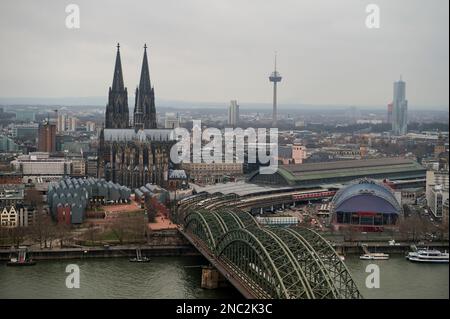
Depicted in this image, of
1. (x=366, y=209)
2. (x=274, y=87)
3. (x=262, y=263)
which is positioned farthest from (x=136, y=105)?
(x=262, y=263)

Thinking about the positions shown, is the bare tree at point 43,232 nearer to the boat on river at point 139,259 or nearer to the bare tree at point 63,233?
the bare tree at point 63,233

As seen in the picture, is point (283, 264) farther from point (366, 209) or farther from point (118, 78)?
point (118, 78)

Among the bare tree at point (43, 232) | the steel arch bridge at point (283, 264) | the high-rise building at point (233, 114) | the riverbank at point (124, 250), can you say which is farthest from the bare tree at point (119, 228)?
the high-rise building at point (233, 114)

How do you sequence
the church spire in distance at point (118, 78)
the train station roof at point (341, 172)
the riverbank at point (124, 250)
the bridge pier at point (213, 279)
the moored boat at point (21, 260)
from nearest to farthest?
the bridge pier at point (213, 279) → the moored boat at point (21, 260) → the riverbank at point (124, 250) → the train station roof at point (341, 172) → the church spire in distance at point (118, 78)

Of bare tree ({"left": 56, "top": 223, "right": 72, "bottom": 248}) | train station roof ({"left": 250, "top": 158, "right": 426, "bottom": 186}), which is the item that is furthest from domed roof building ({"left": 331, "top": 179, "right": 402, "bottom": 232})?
train station roof ({"left": 250, "top": 158, "right": 426, "bottom": 186})

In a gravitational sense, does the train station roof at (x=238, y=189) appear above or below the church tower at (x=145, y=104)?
below

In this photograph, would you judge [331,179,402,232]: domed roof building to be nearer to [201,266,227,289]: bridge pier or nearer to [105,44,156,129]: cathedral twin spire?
[201,266,227,289]: bridge pier
